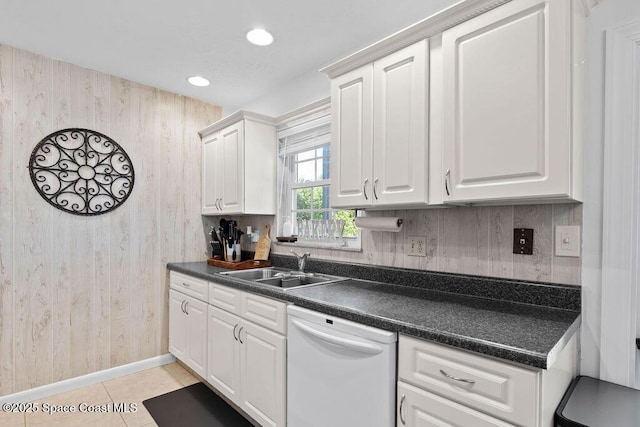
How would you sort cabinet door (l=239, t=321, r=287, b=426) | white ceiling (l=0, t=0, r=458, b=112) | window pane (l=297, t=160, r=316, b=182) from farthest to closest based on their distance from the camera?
window pane (l=297, t=160, r=316, b=182), white ceiling (l=0, t=0, r=458, b=112), cabinet door (l=239, t=321, r=287, b=426)

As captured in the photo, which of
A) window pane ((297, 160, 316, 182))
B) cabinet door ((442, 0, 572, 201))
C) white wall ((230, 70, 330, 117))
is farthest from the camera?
window pane ((297, 160, 316, 182))

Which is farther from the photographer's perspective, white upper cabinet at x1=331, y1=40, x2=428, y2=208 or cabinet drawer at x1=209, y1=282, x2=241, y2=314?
cabinet drawer at x1=209, y1=282, x2=241, y2=314

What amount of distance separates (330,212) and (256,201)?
0.68 m

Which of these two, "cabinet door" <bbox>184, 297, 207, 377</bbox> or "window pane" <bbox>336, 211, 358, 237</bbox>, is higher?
"window pane" <bbox>336, 211, 358, 237</bbox>

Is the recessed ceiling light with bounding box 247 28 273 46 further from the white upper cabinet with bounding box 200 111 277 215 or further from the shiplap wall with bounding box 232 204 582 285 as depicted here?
the shiplap wall with bounding box 232 204 582 285

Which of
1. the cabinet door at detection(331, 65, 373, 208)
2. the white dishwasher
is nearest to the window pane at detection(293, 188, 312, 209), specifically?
the cabinet door at detection(331, 65, 373, 208)

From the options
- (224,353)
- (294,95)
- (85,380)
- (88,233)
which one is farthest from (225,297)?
(294,95)

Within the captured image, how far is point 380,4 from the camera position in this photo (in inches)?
73.0

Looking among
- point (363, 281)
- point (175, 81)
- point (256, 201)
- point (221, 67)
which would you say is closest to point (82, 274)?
point (256, 201)

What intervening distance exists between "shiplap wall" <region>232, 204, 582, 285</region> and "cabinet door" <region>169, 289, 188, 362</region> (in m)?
1.62

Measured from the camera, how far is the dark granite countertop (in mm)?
1025

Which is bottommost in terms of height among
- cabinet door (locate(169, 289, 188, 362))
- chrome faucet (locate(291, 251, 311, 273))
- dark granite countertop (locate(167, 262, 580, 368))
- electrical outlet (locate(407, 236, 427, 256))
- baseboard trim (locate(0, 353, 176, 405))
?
baseboard trim (locate(0, 353, 176, 405))

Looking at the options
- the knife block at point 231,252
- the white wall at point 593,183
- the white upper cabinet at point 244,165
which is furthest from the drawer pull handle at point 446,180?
the knife block at point 231,252

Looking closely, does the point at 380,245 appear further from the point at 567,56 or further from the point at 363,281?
the point at 567,56
